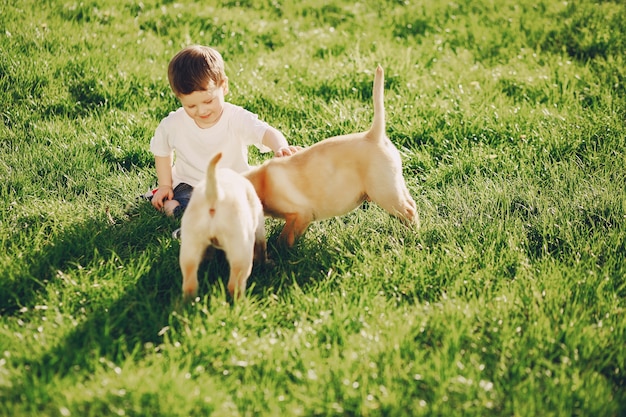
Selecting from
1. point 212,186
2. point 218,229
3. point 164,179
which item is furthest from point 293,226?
point 164,179

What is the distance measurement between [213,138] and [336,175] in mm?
1101

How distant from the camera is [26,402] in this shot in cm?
232

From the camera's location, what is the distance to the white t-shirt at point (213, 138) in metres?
4.07

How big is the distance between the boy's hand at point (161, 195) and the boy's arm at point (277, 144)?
77 centimetres

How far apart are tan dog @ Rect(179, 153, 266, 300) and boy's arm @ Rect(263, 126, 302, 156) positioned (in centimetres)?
86

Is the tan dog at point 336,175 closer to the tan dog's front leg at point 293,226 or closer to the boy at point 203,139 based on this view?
the tan dog's front leg at point 293,226

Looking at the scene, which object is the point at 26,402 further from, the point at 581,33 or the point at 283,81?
the point at 581,33

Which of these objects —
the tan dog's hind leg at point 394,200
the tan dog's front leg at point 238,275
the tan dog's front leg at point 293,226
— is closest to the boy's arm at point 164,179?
the tan dog's front leg at point 293,226

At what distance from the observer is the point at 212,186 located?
2.72 meters

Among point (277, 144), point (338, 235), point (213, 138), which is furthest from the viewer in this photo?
point (213, 138)

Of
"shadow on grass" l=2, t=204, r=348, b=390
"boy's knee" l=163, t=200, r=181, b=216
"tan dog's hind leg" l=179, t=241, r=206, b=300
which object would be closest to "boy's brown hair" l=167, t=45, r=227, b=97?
"boy's knee" l=163, t=200, r=181, b=216

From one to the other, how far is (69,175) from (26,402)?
7.92ft

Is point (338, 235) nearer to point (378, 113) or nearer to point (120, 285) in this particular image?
point (378, 113)

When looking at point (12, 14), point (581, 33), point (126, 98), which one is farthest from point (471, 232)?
point (12, 14)
